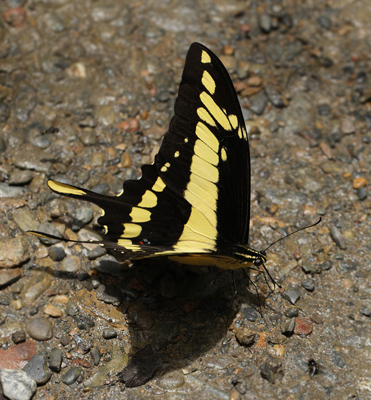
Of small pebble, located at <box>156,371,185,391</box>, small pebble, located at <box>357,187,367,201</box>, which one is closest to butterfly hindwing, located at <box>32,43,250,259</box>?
small pebble, located at <box>156,371,185,391</box>

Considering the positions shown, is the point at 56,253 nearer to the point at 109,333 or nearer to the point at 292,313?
the point at 109,333

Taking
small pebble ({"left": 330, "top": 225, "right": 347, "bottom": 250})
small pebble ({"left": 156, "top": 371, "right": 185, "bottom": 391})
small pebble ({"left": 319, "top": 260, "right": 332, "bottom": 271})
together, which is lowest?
small pebble ({"left": 156, "top": 371, "right": 185, "bottom": 391})

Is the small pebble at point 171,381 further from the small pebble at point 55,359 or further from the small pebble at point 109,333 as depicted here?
the small pebble at point 55,359

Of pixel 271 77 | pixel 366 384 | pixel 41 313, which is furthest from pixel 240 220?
pixel 271 77

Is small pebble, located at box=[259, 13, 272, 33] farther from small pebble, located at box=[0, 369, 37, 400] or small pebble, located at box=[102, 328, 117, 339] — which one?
small pebble, located at box=[0, 369, 37, 400]

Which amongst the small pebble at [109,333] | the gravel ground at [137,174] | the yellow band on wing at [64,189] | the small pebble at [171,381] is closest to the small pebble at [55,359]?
the gravel ground at [137,174]

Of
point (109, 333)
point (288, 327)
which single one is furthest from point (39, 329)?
point (288, 327)
